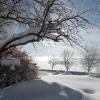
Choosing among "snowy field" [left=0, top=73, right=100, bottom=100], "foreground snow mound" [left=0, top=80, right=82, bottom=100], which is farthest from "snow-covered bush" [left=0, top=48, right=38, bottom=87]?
"foreground snow mound" [left=0, top=80, right=82, bottom=100]

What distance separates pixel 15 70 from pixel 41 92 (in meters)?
4.96

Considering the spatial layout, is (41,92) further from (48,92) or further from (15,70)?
(15,70)

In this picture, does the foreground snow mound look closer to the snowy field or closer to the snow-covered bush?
the snowy field

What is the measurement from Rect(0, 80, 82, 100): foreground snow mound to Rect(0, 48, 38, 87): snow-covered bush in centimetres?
264

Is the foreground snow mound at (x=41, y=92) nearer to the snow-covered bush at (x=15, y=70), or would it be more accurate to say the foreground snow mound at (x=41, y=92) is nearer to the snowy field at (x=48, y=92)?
the snowy field at (x=48, y=92)

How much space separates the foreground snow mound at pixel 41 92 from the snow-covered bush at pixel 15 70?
8.66 ft

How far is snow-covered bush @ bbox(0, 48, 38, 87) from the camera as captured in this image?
1667cm

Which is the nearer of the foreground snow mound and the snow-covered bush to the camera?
the foreground snow mound

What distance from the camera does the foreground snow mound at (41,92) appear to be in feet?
40.0

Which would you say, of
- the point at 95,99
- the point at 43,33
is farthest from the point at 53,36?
the point at 95,99

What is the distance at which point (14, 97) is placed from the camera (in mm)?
12570

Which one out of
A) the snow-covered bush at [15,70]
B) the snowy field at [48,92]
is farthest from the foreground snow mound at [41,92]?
the snow-covered bush at [15,70]

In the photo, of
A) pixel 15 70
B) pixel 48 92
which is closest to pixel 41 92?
pixel 48 92

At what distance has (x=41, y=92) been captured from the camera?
42.1 feet
